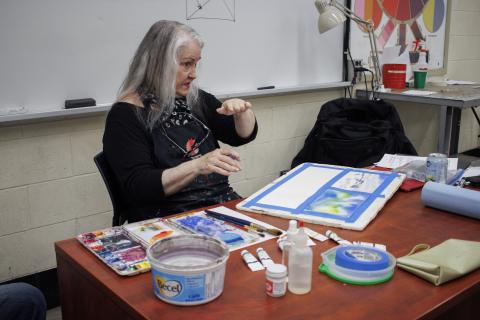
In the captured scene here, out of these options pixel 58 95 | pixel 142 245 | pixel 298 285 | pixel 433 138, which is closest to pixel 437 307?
pixel 298 285

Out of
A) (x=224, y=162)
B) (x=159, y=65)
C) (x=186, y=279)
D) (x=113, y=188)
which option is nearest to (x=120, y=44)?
(x=159, y=65)

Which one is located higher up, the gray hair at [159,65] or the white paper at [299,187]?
the gray hair at [159,65]

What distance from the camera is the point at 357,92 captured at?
3.48 m

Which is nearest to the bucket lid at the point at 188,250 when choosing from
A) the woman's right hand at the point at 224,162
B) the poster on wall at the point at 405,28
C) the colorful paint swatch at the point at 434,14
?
the woman's right hand at the point at 224,162

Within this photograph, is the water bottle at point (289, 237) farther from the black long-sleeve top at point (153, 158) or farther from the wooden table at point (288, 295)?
the black long-sleeve top at point (153, 158)

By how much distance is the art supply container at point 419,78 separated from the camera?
3.51 metres

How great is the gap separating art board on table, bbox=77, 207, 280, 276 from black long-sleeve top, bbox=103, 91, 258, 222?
0.83 ft

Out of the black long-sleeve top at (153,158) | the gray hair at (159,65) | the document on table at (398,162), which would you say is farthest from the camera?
the document on table at (398,162)

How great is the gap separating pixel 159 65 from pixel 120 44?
23.9 inches

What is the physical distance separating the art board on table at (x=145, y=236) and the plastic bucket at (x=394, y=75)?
7.93 feet

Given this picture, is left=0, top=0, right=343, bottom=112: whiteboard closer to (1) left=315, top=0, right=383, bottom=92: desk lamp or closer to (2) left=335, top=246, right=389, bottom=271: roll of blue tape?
(1) left=315, top=0, right=383, bottom=92: desk lamp

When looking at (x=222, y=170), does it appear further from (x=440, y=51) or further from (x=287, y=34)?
(x=440, y=51)

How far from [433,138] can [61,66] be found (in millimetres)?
3209

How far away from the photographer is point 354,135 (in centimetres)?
284
